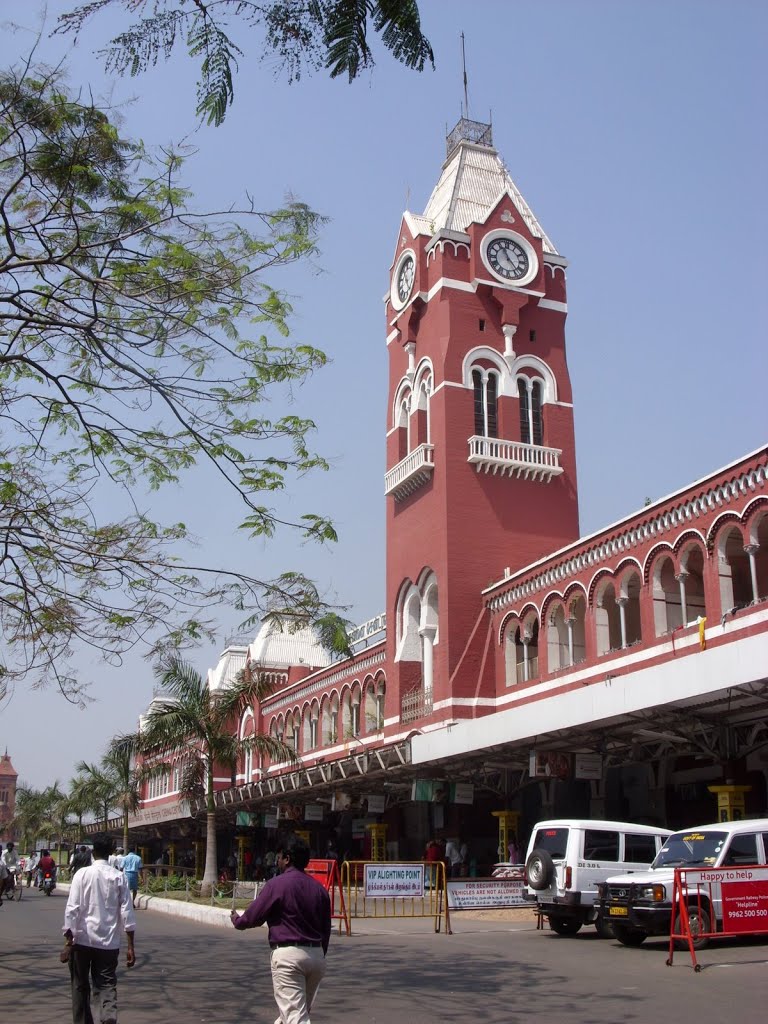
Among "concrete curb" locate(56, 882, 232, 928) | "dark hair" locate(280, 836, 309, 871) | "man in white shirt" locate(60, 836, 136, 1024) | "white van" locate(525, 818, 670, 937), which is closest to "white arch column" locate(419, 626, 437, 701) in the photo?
"concrete curb" locate(56, 882, 232, 928)

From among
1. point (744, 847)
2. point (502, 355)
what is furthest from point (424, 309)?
point (744, 847)

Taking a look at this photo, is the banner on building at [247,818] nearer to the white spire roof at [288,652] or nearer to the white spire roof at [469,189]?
the white spire roof at [288,652]

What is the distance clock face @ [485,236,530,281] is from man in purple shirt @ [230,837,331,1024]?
30.1 meters

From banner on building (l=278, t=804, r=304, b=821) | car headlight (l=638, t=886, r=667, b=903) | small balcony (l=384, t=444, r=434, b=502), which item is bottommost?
car headlight (l=638, t=886, r=667, b=903)

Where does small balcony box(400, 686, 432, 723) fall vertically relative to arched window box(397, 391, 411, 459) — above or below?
below

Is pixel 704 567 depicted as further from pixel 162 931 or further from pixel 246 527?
pixel 246 527

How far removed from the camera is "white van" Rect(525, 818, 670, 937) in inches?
604

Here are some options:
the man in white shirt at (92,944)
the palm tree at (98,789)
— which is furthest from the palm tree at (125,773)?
the man in white shirt at (92,944)

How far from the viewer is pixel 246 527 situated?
434 inches

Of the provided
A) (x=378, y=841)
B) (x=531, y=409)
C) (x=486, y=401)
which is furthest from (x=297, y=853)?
(x=531, y=409)

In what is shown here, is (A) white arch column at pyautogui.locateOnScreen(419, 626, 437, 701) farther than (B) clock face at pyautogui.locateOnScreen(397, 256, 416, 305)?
No

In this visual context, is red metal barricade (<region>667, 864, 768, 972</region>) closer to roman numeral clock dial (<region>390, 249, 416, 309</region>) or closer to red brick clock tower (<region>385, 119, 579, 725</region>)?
red brick clock tower (<region>385, 119, 579, 725</region>)

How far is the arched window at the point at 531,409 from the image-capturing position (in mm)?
34219

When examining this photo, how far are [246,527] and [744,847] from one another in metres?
7.29
